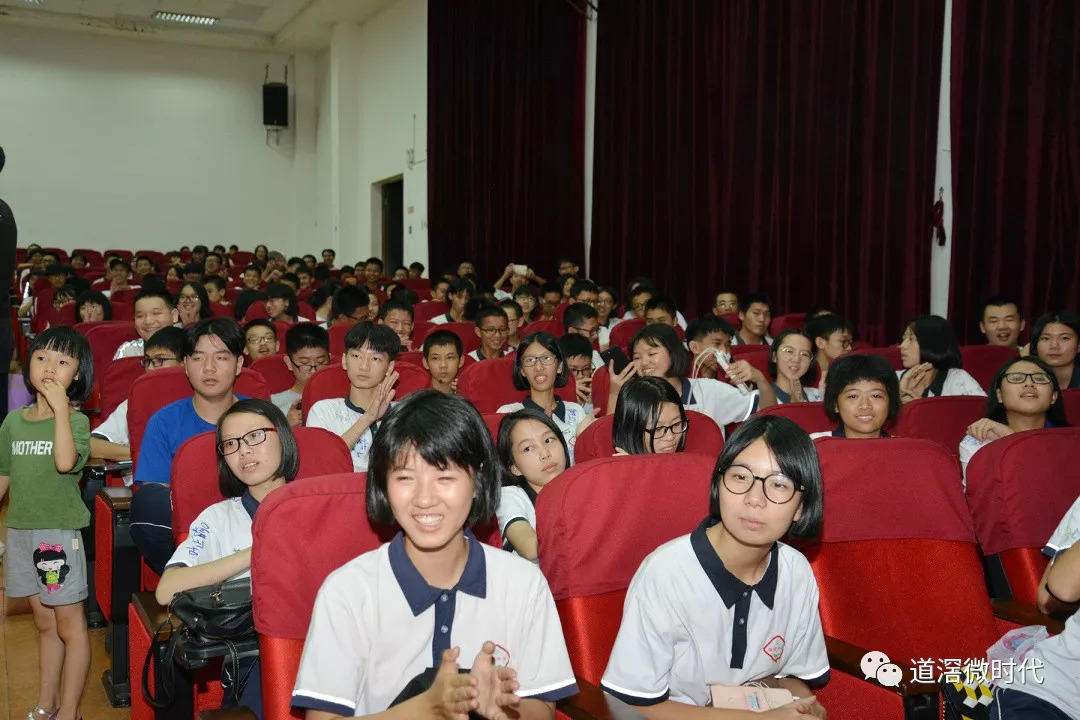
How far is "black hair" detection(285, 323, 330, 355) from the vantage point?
430 centimetres

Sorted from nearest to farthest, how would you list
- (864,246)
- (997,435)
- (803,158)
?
(997,435) → (864,246) → (803,158)

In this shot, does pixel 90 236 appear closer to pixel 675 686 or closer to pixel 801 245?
pixel 801 245

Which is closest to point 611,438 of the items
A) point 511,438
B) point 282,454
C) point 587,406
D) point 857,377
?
point 511,438

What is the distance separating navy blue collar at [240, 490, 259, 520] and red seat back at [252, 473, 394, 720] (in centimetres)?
46

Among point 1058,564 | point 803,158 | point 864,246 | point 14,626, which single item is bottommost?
point 14,626

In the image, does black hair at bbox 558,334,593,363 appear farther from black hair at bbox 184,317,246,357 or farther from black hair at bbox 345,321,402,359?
black hair at bbox 184,317,246,357

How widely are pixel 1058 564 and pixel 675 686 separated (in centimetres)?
70

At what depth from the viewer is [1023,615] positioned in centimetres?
220

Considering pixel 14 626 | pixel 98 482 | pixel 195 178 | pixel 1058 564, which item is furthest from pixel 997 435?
pixel 195 178

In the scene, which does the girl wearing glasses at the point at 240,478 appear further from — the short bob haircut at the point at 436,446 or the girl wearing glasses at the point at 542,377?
the girl wearing glasses at the point at 542,377

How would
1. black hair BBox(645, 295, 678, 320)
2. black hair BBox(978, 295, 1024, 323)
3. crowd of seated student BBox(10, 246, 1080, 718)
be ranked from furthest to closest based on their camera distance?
black hair BBox(645, 295, 678, 320), black hair BBox(978, 295, 1024, 323), crowd of seated student BBox(10, 246, 1080, 718)

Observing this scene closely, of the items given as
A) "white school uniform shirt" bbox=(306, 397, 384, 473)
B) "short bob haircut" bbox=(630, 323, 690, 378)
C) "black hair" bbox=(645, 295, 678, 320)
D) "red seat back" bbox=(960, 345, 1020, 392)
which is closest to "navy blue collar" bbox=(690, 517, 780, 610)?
"white school uniform shirt" bbox=(306, 397, 384, 473)

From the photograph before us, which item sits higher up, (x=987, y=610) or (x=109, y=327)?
(x=109, y=327)

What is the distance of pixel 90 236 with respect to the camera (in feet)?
52.2
